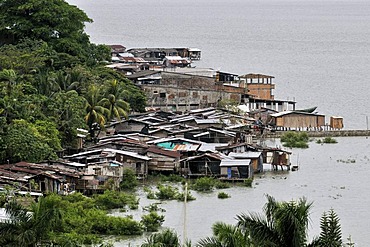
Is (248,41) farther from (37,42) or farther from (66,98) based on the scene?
(66,98)

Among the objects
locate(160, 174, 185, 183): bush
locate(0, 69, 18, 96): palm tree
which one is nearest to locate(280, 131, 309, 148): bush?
locate(160, 174, 185, 183): bush

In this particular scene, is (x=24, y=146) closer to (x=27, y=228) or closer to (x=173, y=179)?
(x=173, y=179)

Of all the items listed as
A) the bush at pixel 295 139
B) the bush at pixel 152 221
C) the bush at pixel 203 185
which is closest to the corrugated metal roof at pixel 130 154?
the bush at pixel 203 185

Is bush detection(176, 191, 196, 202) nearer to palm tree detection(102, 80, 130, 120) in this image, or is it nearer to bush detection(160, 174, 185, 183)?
bush detection(160, 174, 185, 183)

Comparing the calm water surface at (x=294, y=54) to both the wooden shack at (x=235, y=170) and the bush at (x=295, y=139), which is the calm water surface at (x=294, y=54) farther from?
the wooden shack at (x=235, y=170)

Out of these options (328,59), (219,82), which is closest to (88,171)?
(219,82)
